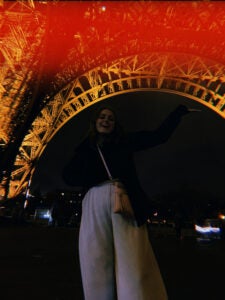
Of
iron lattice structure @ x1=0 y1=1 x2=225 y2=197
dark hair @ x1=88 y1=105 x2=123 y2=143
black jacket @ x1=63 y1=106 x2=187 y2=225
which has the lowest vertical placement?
black jacket @ x1=63 y1=106 x2=187 y2=225

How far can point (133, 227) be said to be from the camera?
5.93 feet

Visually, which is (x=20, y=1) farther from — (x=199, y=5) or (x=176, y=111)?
(x=176, y=111)

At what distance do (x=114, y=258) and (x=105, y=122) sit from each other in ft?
2.55

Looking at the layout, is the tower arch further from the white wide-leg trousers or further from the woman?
the white wide-leg trousers

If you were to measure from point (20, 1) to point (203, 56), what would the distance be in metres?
9.45

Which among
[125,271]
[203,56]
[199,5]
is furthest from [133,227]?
[203,56]

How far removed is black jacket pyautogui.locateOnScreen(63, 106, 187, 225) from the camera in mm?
1889

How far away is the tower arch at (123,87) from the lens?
60.1 ft

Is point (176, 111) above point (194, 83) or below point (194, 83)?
below

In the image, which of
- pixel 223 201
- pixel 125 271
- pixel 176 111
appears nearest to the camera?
pixel 125 271

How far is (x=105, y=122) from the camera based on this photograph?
6.95 feet

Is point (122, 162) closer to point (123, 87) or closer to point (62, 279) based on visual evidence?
point (62, 279)

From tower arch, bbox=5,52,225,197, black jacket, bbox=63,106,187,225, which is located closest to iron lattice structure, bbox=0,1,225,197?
tower arch, bbox=5,52,225,197

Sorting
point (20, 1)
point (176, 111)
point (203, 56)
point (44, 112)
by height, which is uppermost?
point (203, 56)
